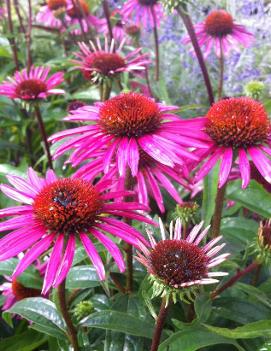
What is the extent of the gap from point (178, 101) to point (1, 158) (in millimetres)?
808

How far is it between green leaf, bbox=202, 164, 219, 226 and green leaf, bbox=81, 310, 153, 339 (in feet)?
0.77

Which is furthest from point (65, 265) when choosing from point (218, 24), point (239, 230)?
point (218, 24)

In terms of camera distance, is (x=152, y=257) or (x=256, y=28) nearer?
(x=152, y=257)

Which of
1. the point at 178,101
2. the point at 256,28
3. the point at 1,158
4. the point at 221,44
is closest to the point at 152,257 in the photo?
the point at 221,44

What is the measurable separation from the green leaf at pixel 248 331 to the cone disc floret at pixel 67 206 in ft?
0.76

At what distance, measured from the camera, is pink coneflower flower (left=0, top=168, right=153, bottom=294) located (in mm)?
686

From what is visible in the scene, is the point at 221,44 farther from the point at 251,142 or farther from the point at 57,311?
the point at 57,311

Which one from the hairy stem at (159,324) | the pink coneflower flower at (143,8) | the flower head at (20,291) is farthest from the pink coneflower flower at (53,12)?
the hairy stem at (159,324)

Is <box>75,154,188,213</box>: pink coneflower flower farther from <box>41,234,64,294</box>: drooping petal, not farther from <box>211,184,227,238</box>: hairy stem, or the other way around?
<box>41,234,64,294</box>: drooping petal

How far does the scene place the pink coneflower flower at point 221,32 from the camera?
1.58 metres

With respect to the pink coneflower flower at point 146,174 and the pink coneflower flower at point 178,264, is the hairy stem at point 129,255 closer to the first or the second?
the pink coneflower flower at point 146,174

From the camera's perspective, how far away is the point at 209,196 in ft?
3.11

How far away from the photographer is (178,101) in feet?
7.45

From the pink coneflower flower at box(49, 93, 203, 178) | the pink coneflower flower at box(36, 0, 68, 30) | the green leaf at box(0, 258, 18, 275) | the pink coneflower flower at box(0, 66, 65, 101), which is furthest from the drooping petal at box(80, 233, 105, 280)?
the pink coneflower flower at box(36, 0, 68, 30)
